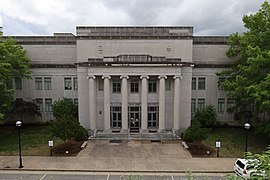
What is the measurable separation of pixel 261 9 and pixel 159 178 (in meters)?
19.7

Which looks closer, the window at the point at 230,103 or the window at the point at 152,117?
the window at the point at 152,117

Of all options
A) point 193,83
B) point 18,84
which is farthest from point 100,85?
point 18,84

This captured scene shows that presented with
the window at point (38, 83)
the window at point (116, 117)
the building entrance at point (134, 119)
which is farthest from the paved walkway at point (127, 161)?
the window at point (38, 83)

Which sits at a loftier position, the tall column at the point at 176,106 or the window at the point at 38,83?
the window at the point at 38,83

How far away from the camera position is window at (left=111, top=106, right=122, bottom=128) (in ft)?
94.4

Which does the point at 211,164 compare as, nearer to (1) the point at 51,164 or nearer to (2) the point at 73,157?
(2) the point at 73,157

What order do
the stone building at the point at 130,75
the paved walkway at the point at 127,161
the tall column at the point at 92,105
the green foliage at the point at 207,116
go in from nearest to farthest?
the paved walkway at the point at 127,161, the stone building at the point at 130,75, the tall column at the point at 92,105, the green foliage at the point at 207,116

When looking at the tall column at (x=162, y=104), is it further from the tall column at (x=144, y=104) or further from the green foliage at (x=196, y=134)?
the green foliage at (x=196, y=134)

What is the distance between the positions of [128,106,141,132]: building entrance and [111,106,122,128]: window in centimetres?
136

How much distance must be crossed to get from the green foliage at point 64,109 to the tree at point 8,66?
17.6ft

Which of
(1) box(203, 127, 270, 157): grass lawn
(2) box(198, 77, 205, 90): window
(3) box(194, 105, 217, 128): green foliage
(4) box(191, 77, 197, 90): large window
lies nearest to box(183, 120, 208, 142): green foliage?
(1) box(203, 127, 270, 157): grass lawn

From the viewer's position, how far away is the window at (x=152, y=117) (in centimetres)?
2878

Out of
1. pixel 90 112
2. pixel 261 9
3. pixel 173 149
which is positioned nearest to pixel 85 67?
pixel 90 112

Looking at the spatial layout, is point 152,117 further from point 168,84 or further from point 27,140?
point 27,140
